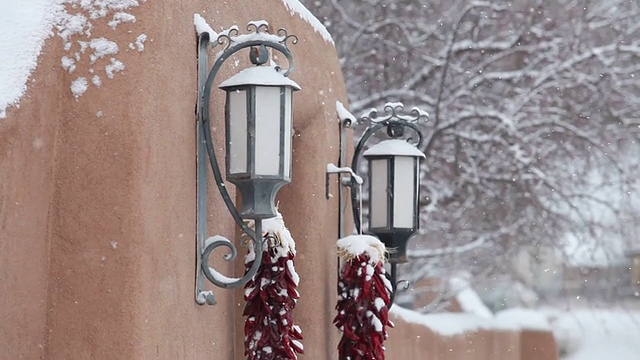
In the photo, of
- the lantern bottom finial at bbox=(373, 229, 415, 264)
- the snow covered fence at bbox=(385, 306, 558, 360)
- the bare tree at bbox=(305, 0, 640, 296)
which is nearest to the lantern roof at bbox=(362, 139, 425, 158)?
the lantern bottom finial at bbox=(373, 229, 415, 264)

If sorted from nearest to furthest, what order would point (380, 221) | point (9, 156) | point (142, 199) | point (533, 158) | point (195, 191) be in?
point (9, 156) → point (142, 199) → point (195, 191) → point (380, 221) → point (533, 158)

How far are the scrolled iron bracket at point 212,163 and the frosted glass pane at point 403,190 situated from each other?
5.84 ft

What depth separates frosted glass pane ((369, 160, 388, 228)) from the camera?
18.3 ft

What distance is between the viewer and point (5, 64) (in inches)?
127

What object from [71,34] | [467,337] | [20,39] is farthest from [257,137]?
[467,337]

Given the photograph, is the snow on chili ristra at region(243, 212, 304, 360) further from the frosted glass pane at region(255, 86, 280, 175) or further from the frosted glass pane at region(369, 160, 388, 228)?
the frosted glass pane at region(369, 160, 388, 228)

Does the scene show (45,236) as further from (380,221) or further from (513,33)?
(513,33)

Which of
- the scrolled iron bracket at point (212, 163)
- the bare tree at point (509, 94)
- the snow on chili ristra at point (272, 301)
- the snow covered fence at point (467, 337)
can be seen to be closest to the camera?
the scrolled iron bracket at point (212, 163)

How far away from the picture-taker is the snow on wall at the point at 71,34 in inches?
130

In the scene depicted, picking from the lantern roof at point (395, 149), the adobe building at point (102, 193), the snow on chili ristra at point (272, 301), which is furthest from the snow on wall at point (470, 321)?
the adobe building at point (102, 193)

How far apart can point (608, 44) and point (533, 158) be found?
161 centimetres

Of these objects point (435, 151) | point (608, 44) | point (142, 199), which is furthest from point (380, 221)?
point (608, 44)

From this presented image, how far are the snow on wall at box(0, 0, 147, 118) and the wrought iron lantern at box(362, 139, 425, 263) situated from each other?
229cm

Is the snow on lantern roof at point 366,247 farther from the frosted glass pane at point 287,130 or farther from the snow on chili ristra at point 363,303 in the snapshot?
the frosted glass pane at point 287,130
